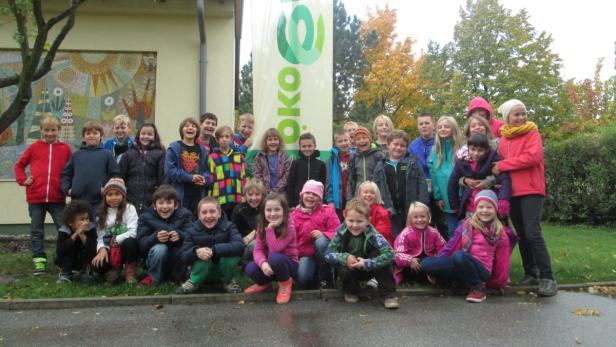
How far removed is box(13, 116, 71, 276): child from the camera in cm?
→ 641

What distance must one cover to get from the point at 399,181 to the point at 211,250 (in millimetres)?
2310

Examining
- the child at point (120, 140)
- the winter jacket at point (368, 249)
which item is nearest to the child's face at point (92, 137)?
the child at point (120, 140)

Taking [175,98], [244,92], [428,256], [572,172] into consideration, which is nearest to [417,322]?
[428,256]

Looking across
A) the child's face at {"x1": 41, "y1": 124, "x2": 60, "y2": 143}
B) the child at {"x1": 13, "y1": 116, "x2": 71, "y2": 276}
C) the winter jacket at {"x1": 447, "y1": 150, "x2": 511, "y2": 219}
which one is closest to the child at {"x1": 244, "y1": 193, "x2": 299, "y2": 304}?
the winter jacket at {"x1": 447, "y1": 150, "x2": 511, "y2": 219}

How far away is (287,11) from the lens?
22.7 ft

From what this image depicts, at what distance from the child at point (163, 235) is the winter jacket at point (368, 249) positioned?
1.65 m

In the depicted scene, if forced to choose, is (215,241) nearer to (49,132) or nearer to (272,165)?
(272,165)

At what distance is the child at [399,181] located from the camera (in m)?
6.11

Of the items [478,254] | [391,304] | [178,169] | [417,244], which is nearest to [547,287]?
[478,254]

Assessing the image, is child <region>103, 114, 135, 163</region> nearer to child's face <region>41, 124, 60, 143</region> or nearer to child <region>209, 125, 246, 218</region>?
child's face <region>41, 124, 60, 143</region>

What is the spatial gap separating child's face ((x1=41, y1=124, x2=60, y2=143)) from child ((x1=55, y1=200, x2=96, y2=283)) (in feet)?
3.77

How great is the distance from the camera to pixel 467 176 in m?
5.77

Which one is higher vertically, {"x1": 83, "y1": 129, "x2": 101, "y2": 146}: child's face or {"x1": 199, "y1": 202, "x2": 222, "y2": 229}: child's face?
{"x1": 83, "y1": 129, "x2": 101, "y2": 146}: child's face

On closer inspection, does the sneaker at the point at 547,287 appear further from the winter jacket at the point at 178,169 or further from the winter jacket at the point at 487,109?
the winter jacket at the point at 178,169
